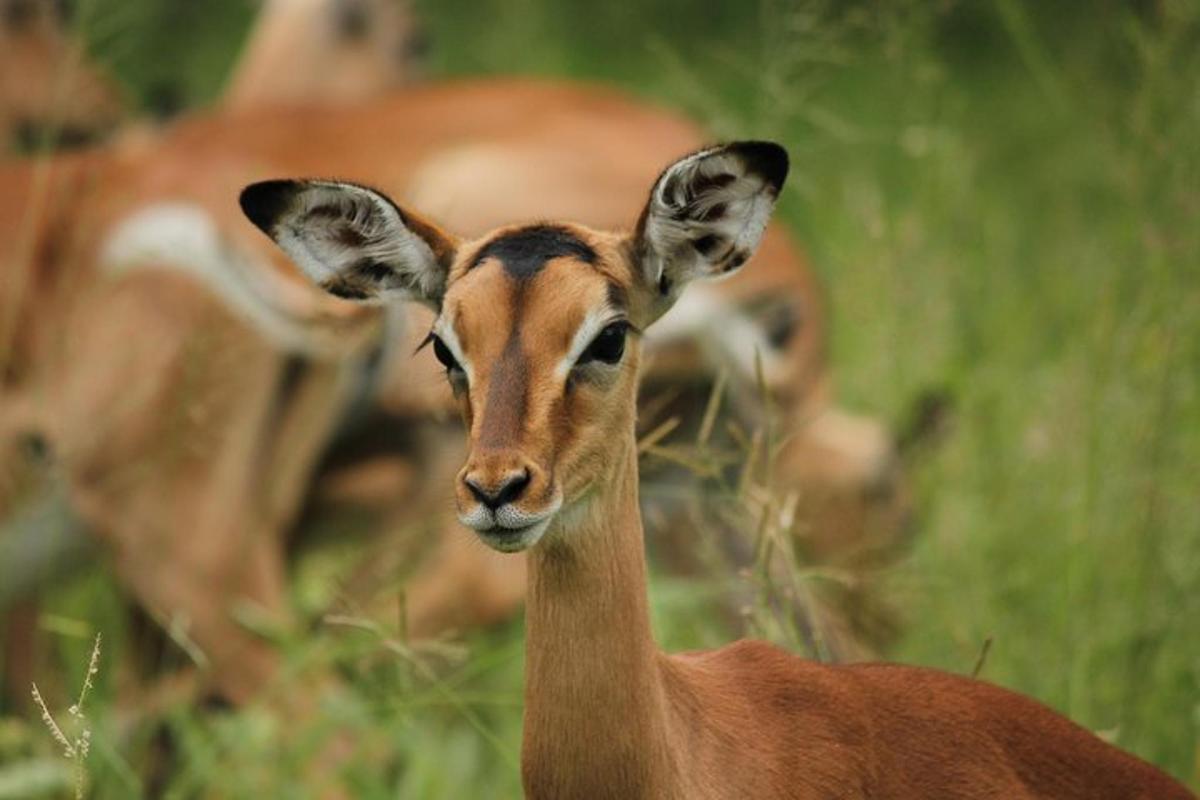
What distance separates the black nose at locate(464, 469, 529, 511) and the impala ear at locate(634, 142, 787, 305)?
1.56 feet

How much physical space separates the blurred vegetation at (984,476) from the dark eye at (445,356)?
24.6 inches

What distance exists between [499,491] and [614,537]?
330 mm

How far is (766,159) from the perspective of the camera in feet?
9.34

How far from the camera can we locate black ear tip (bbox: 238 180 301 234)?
114 inches

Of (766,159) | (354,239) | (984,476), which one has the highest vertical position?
(766,159)

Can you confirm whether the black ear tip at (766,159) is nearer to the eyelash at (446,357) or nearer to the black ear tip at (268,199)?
the eyelash at (446,357)

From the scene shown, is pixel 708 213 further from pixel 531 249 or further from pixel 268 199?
pixel 268 199

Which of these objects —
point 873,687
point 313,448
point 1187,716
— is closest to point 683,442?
point 313,448

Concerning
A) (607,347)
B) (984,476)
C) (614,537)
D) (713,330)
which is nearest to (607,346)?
(607,347)

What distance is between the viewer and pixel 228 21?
1573 centimetres

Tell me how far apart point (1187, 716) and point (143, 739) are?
2.47m

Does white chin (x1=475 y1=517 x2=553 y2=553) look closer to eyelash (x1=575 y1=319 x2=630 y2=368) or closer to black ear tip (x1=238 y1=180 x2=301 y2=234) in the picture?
eyelash (x1=575 y1=319 x2=630 y2=368)

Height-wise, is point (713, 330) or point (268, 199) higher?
point (268, 199)

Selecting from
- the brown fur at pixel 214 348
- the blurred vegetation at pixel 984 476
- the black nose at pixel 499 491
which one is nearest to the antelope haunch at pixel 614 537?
the black nose at pixel 499 491
